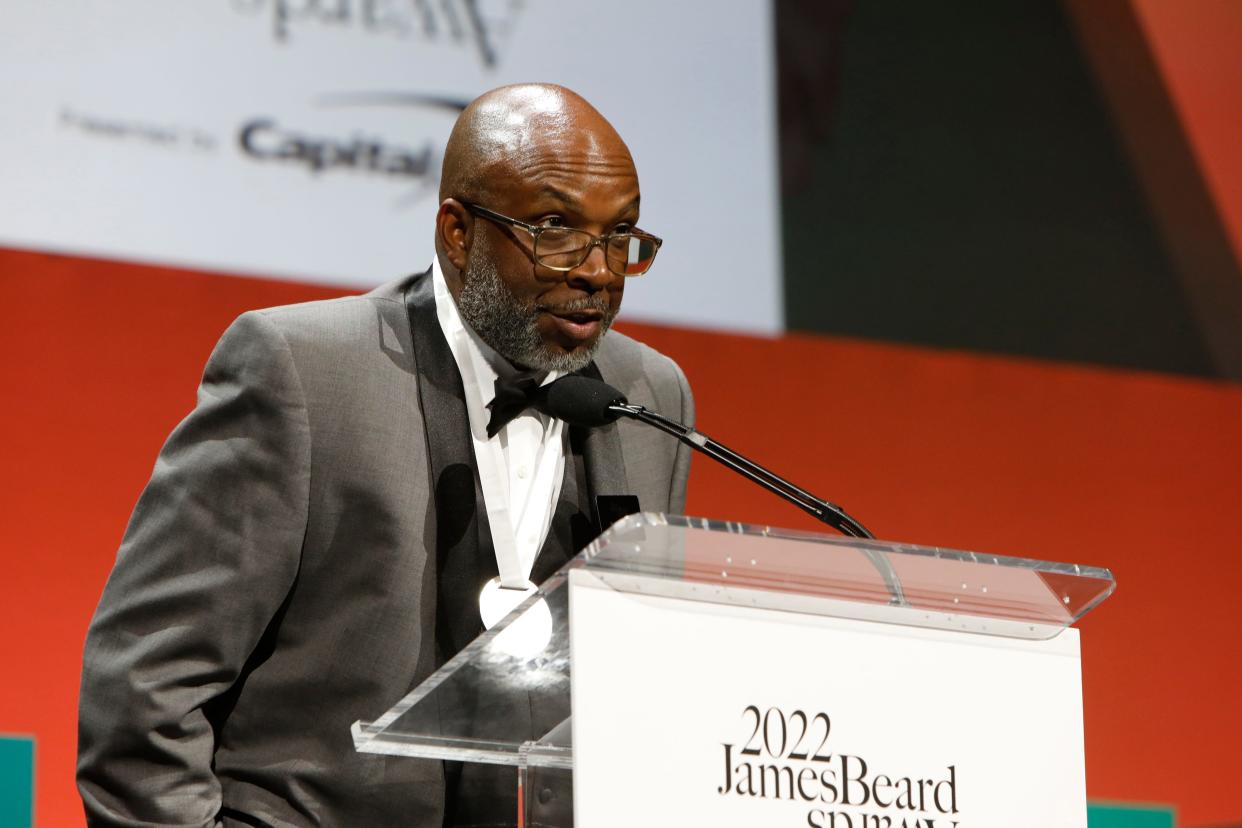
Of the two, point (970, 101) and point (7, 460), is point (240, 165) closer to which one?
point (7, 460)

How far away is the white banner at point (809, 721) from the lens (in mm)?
1352

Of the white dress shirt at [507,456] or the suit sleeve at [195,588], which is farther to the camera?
the white dress shirt at [507,456]

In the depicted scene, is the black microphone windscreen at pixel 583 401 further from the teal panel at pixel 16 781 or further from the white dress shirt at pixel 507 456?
the teal panel at pixel 16 781

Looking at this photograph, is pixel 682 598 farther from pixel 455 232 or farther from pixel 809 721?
Result: pixel 455 232

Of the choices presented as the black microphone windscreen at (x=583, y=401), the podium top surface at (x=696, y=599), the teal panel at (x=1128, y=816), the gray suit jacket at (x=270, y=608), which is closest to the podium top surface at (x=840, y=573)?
the podium top surface at (x=696, y=599)

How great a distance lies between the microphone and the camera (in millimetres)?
1722

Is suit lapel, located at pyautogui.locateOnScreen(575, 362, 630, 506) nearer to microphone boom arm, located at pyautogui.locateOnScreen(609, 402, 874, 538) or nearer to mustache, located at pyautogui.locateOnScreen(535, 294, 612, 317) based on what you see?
mustache, located at pyautogui.locateOnScreen(535, 294, 612, 317)

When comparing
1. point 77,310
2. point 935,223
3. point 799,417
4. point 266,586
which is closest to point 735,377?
point 799,417

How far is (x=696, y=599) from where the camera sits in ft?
4.64

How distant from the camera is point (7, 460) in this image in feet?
8.68

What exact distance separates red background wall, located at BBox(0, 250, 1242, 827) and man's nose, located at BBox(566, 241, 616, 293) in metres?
1.06

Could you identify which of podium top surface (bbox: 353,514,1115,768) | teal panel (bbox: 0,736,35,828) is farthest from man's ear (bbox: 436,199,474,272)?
teal panel (bbox: 0,736,35,828)

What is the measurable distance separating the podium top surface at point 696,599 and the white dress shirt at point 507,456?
414mm

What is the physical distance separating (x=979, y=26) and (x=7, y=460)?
2.41m
